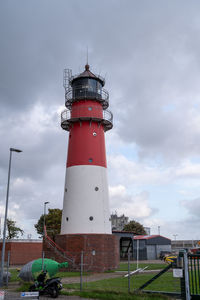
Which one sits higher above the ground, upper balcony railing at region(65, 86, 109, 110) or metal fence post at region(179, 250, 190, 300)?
upper balcony railing at region(65, 86, 109, 110)

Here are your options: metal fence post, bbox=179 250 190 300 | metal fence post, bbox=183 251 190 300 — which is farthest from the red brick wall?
metal fence post, bbox=183 251 190 300

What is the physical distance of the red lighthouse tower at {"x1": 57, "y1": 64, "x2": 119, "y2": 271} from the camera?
2725 cm

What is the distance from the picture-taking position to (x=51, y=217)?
174ft

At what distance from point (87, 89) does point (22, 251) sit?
78.8 ft

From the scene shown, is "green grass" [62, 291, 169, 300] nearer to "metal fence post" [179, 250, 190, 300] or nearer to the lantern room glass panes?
"metal fence post" [179, 250, 190, 300]

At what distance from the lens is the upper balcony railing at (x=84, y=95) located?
31.4 metres

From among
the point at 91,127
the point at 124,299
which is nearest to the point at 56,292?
the point at 124,299

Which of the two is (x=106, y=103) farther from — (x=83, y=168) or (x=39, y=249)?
(x=39, y=249)

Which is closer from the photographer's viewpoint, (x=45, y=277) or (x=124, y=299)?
(x=124, y=299)

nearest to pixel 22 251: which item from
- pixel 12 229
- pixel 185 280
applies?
pixel 12 229

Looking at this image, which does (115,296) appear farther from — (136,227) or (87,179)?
(136,227)

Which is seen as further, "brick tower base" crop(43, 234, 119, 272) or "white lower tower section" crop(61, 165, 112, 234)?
"white lower tower section" crop(61, 165, 112, 234)

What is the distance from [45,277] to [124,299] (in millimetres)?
4285

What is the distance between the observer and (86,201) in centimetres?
2847
